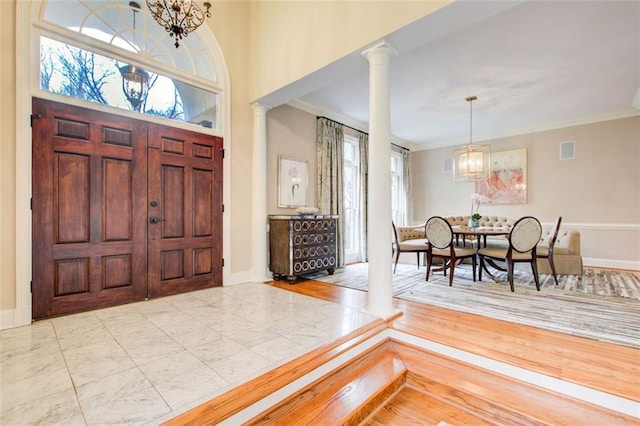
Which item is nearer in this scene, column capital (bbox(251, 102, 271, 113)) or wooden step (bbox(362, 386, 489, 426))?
wooden step (bbox(362, 386, 489, 426))

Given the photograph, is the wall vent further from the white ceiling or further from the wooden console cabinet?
the wooden console cabinet

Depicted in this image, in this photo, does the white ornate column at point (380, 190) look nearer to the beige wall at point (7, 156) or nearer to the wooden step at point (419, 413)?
the wooden step at point (419, 413)

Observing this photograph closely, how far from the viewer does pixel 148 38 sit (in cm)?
328

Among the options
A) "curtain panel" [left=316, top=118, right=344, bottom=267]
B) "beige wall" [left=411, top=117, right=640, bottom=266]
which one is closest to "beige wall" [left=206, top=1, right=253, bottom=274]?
"curtain panel" [left=316, top=118, right=344, bottom=267]

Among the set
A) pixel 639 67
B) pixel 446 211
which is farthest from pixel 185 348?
pixel 446 211

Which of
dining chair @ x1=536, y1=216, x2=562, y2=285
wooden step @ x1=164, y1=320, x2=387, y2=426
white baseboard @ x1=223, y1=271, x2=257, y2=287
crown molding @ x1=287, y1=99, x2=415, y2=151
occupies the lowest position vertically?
wooden step @ x1=164, y1=320, x2=387, y2=426

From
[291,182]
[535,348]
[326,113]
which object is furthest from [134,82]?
[535,348]

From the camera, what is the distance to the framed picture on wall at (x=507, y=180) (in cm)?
618

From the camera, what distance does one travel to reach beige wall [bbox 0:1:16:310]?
2445 millimetres

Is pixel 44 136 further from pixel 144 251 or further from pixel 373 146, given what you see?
pixel 373 146

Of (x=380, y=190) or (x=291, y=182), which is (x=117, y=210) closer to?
(x=291, y=182)

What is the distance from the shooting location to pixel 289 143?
4.75 meters

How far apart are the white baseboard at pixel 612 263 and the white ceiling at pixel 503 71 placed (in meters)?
2.65

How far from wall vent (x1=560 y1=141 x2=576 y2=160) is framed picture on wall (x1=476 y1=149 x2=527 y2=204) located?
61 cm
